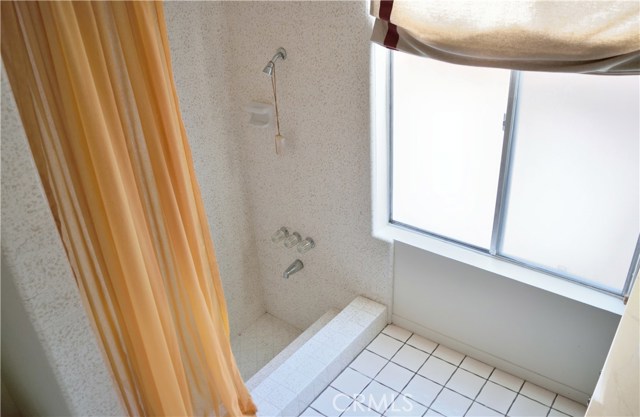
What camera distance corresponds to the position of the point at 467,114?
2020 mm

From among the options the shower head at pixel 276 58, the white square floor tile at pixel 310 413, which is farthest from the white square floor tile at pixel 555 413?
the shower head at pixel 276 58

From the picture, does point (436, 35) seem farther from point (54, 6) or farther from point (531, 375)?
point (531, 375)

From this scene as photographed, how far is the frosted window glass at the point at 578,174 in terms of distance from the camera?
1.71m

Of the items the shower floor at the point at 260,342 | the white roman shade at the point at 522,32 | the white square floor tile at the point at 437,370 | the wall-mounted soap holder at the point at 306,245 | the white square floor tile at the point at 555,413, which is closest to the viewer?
the white roman shade at the point at 522,32

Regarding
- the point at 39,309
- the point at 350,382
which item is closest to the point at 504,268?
the point at 350,382

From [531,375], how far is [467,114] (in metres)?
1.19

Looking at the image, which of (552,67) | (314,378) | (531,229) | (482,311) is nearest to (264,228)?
(314,378)

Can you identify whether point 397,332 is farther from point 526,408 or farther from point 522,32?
point 522,32

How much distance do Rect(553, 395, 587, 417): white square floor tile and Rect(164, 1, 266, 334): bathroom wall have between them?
66.4 inches

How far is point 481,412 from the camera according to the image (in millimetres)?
2148

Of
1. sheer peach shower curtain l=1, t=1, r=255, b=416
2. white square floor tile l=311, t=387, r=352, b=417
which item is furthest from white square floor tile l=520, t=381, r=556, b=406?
sheer peach shower curtain l=1, t=1, r=255, b=416

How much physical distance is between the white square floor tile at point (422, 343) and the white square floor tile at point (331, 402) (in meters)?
0.46

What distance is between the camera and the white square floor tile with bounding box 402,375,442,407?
7.31 feet

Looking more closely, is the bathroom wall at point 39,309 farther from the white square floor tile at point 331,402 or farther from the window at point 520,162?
the window at point 520,162
